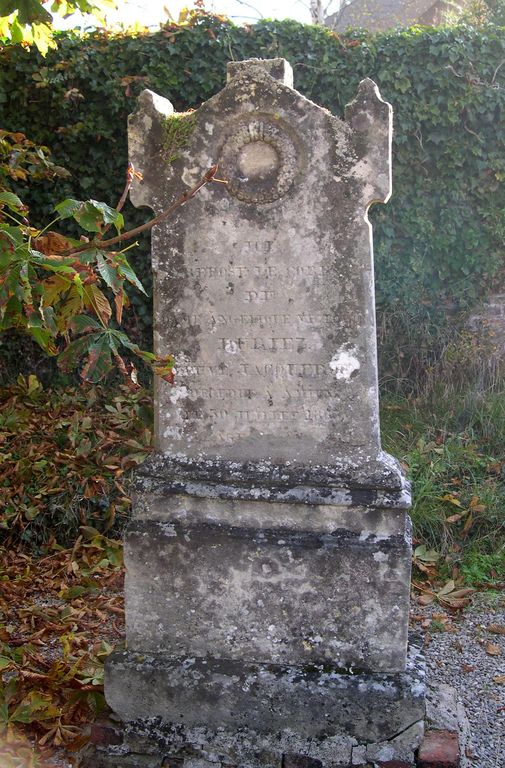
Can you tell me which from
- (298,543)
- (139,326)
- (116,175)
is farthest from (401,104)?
(298,543)

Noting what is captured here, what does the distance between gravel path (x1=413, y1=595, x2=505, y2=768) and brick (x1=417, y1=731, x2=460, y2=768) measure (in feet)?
0.47

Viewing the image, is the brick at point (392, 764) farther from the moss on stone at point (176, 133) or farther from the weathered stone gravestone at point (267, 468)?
the moss on stone at point (176, 133)

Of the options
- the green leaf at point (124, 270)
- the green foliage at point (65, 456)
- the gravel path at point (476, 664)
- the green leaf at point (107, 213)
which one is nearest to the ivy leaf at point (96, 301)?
the green leaf at point (124, 270)

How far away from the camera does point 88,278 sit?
2.34 m

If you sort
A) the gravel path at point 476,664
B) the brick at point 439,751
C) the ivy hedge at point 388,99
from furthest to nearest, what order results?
the ivy hedge at point 388,99 < the gravel path at point 476,664 < the brick at point 439,751

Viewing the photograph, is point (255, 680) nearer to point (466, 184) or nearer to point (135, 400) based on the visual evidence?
point (135, 400)

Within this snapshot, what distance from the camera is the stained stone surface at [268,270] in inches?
107

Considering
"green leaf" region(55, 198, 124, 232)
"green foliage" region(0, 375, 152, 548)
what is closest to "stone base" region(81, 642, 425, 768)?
"green leaf" region(55, 198, 124, 232)

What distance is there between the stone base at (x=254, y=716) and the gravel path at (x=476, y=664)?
1.44 ft

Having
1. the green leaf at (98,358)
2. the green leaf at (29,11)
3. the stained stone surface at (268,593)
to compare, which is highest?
the green leaf at (29,11)

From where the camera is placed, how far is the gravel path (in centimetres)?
298

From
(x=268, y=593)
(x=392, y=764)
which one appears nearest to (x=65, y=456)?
(x=268, y=593)

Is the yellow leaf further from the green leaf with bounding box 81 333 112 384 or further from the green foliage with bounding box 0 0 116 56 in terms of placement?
the green foliage with bounding box 0 0 116 56

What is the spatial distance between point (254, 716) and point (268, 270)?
1.71 m
